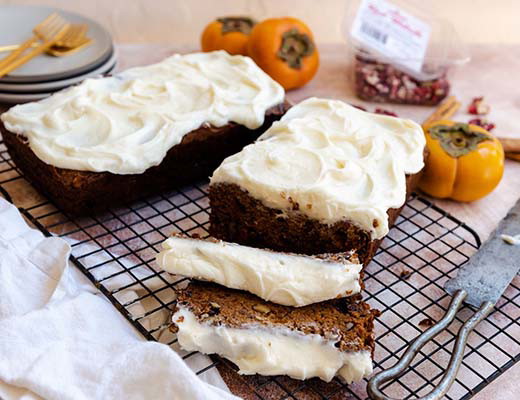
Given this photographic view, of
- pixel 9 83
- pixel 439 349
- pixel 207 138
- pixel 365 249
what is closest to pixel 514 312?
pixel 439 349

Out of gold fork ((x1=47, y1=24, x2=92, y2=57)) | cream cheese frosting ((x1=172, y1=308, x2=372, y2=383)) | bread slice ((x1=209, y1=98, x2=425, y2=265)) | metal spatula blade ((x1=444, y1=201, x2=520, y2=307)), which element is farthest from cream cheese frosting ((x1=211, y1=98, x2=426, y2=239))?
gold fork ((x1=47, y1=24, x2=92, y2=57))

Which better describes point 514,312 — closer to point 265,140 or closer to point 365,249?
point 365,249

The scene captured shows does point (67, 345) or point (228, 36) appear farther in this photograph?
point (228, 36)

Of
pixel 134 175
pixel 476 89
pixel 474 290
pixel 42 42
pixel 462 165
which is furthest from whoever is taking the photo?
pixel 476 89

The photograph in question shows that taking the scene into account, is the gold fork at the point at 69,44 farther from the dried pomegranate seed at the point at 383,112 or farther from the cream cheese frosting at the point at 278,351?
the cream cheese frosting at the point at 278,351

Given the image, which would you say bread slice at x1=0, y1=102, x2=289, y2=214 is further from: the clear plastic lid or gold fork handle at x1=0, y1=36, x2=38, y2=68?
the clear plastic lid

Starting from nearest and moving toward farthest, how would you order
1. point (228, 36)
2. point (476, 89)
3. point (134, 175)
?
1. point (134, 175)
2. point (228, 36)
3. point (476, 89)

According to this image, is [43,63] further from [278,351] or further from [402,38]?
[278,351]

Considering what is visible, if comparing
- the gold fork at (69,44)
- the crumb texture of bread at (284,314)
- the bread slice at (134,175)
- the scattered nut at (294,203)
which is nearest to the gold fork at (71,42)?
the gold fork at (69,44)

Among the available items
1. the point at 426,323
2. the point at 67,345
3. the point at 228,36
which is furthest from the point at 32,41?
the point at 426,323
